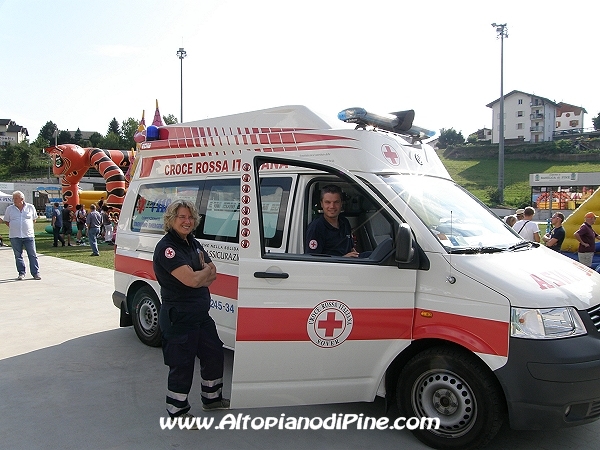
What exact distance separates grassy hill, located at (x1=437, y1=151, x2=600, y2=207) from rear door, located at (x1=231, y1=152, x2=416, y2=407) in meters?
45.5

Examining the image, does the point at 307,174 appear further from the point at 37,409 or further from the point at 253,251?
the point at 37,409

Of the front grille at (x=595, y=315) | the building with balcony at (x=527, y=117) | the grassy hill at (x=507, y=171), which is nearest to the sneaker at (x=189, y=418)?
the front grille at (x=595, y=315)

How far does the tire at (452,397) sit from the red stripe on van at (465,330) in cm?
14

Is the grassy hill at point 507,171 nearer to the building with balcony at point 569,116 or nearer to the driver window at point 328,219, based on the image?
the driver window at point 328,219

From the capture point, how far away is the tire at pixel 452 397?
324cm

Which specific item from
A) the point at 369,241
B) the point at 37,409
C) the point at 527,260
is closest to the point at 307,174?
the point at 369,241

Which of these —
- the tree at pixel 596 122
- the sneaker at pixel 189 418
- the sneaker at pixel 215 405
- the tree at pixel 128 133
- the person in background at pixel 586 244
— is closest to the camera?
the sneaker at pixel 189 418

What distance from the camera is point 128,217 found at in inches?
243

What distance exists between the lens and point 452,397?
3.39 m

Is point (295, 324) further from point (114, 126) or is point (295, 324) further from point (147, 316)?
point (114, 126)

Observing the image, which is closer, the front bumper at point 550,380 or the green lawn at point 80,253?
the front bumper at point 550,380

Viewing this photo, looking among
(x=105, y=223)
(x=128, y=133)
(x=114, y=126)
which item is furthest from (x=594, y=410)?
(x=114, y=126)

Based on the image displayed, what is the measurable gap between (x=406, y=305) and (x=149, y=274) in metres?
3.27

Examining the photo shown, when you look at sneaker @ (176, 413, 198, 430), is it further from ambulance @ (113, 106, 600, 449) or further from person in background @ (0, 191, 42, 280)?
person in background @ (0, 191, 42, 280)
